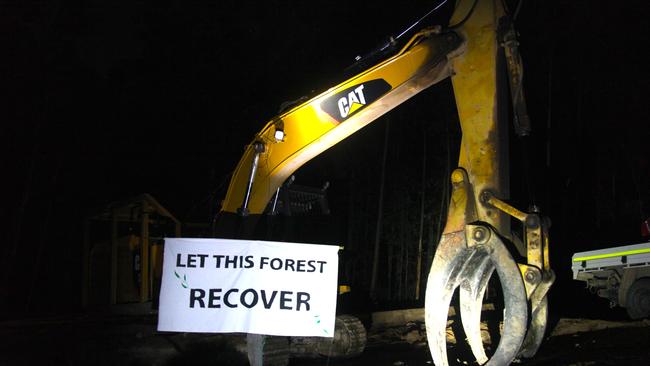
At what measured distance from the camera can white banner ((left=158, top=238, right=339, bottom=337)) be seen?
548cm

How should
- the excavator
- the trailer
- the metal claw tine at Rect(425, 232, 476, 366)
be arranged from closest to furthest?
1. the excavator
2. the metal claw tine at Rect(425, 232, 476, 366)
3. the trailer

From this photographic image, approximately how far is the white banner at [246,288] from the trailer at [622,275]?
7.69m

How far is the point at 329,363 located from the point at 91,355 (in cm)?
308

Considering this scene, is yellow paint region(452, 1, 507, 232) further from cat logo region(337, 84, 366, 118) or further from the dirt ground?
the dirt ground

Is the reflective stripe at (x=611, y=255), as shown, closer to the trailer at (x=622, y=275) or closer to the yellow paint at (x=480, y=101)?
the trailer at (x=622, y=275)

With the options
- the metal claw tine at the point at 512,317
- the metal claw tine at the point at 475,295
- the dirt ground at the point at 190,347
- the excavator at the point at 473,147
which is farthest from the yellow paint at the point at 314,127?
the dirt ground at the point at 190,347

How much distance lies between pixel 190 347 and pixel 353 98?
14.4 ft

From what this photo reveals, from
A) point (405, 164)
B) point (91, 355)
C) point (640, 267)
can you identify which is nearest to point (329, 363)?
point (91, 355)

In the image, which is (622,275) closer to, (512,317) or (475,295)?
(475,295)

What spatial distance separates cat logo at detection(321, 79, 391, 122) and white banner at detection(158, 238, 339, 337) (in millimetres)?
1404

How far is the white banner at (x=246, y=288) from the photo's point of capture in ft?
18.0

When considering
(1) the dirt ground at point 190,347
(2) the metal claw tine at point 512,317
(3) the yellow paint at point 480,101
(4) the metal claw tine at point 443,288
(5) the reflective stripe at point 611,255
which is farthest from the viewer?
(5) the reflective stripe at point 611,255

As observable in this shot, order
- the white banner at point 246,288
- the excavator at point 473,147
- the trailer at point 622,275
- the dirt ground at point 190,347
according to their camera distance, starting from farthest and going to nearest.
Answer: the trailer at point 622,275
the dirt ground at point 190,347
the white banner at point 246,288
the excavator at point 473,147

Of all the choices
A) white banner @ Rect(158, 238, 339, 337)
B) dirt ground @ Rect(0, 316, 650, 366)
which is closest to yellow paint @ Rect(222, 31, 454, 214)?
white banner @ Rect(158, 238, 339, 337)
